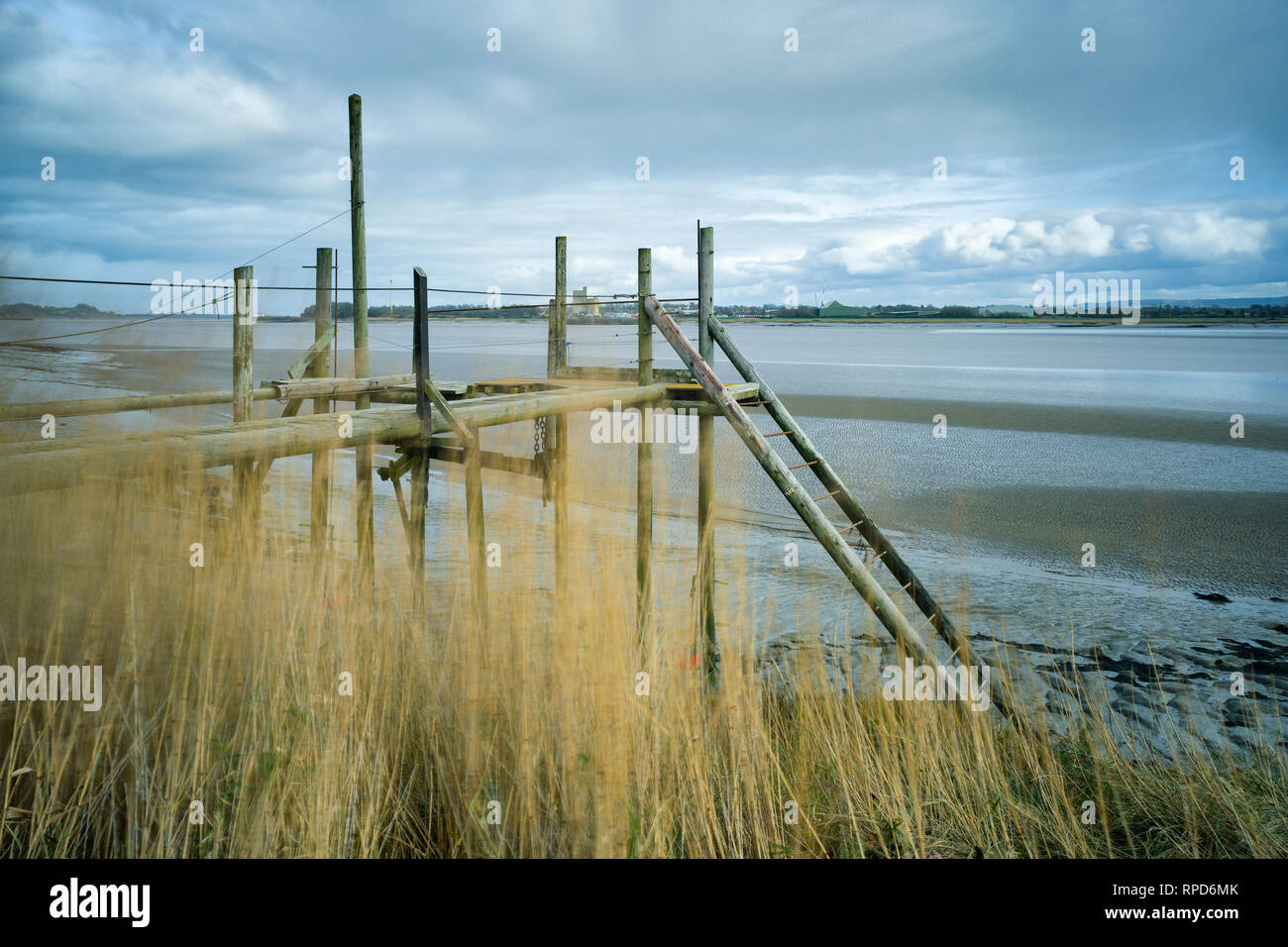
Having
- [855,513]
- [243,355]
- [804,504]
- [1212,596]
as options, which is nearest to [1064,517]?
[1212,596]

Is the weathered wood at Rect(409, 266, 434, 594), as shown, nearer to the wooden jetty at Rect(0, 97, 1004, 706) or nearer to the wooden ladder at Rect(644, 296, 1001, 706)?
the wooden jetty at Rect(0, 97, 1004, 706)

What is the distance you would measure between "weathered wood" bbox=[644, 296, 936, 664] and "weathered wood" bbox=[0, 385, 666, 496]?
1689mm

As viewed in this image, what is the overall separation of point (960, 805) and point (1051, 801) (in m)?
0.62

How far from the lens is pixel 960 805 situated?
4551 millimetres

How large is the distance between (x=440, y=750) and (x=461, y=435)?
2.13m

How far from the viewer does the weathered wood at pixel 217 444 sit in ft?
10.4

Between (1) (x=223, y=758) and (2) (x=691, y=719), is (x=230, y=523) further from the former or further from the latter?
(2) (x=691, y=719)

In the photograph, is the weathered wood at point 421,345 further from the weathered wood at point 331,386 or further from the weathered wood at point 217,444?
the weathered wood at point 331,386

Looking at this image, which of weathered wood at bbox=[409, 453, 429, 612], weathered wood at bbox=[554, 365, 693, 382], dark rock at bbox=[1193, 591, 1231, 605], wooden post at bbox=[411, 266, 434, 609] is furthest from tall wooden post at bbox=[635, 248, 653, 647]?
dark rock at bbox=[1193, 591, 1231, 605]

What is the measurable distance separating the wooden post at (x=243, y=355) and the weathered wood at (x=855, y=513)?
3817 mm

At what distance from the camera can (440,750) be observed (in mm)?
4043

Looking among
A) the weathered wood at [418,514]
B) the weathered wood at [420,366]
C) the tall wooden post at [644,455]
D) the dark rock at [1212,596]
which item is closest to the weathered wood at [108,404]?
the tall wooden post at [644,455]

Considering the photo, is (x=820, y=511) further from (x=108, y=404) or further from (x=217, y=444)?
(x=108, y=404)
